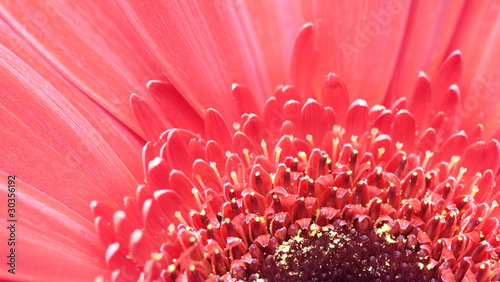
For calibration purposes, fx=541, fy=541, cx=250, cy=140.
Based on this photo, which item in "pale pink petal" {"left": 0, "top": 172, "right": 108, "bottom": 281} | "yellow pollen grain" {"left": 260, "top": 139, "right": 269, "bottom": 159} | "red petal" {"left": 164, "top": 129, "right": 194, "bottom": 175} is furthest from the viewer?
"yellow pollen grain" {"left": 260, "top": 139, "right": 269, "bottom": 159}

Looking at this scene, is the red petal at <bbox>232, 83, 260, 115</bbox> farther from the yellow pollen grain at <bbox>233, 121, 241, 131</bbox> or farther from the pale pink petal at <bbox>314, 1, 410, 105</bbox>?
the pale pink petal at <bbox>314, 1, 410, 105</bbox>

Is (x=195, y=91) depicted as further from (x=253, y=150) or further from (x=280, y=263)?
(x=280, y=263)

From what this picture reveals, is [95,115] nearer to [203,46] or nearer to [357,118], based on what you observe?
[203,46]

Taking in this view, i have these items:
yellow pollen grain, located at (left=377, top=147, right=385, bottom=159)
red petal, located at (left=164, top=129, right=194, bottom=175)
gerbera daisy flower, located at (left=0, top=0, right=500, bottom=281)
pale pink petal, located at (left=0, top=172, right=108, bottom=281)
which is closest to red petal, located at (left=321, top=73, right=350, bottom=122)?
gerbera daisy flower, located at (left=0, top=0, right=500, bottom=281)

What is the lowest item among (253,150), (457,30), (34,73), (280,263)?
(280,263)

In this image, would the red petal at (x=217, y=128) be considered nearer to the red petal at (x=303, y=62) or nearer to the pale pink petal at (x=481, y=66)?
the red petal at (x=303, y=62)

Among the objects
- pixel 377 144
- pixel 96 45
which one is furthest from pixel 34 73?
pixel 377 144
